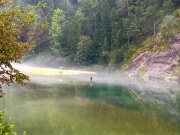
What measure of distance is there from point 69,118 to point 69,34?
92229 mm

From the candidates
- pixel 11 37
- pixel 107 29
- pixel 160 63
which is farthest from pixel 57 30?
pixel 11 37

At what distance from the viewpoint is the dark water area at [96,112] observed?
29625 millimetres

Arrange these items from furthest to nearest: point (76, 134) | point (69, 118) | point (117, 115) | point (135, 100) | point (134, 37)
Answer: point (134, 37)
point (135, 100)
point (117, 115)
point (69, 118)
point (76, 134)

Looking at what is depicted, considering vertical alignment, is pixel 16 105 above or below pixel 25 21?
below

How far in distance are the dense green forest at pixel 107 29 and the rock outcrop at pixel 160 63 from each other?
4.36 metres

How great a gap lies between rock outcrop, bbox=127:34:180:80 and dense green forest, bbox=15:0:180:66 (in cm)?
436

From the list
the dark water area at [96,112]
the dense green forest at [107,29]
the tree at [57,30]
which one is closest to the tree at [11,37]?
the dark water area at [96,112]

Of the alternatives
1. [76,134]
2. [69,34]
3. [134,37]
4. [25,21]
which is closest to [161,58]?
[134,37]

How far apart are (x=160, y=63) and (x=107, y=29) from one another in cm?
Answer: 3265

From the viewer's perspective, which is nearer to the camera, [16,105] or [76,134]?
[76,134]

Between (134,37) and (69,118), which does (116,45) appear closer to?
(134,37)

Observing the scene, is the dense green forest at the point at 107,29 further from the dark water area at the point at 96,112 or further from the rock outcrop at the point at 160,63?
the dark water area at the point at 96,112

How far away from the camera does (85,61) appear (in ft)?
385

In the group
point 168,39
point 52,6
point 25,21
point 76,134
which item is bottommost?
point 76,134
